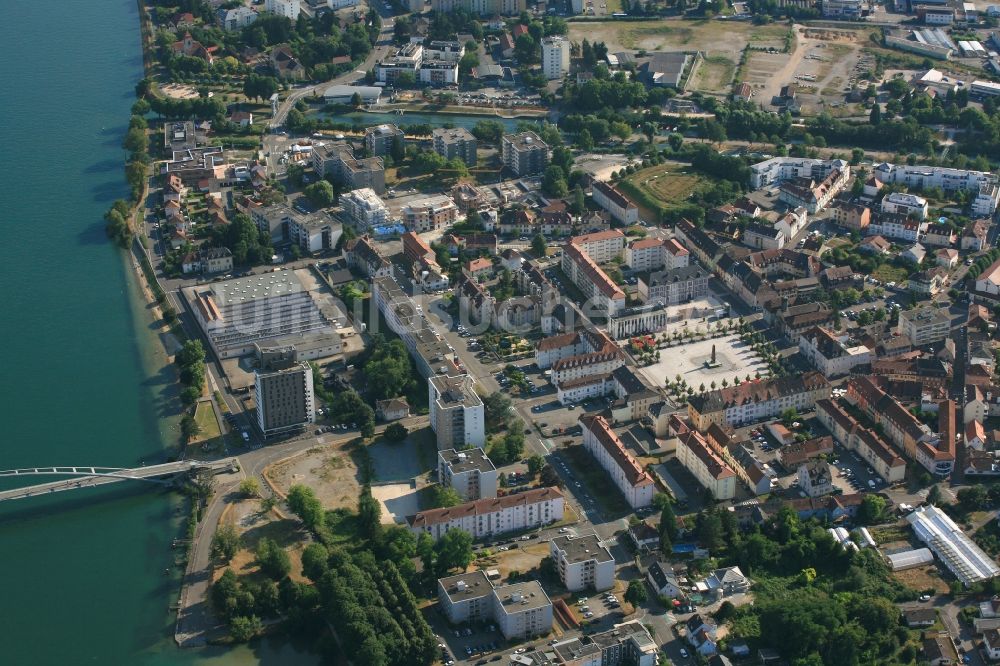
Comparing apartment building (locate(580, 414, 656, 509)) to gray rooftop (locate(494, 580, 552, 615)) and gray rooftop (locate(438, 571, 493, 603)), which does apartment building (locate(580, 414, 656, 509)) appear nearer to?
gray rooftop (locate(494, 580, 552, 615))

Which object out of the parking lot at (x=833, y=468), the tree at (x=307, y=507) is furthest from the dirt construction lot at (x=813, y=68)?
the tree at (x=307, y=507)

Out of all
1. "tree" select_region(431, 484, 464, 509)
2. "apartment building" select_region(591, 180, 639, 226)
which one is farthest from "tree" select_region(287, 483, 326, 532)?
"apartment building" select_region(591, 180, 639, 226)

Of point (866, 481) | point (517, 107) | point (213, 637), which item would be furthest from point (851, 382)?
point (517, 107)

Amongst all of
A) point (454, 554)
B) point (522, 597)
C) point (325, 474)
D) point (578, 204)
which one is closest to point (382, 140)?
point (578, 204)

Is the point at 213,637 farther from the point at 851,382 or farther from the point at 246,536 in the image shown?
the point at 851,382

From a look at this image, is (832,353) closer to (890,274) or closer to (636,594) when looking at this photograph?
(890,274)

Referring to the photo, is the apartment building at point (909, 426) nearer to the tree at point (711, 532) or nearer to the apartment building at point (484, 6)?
the tree at point (711, 532)
